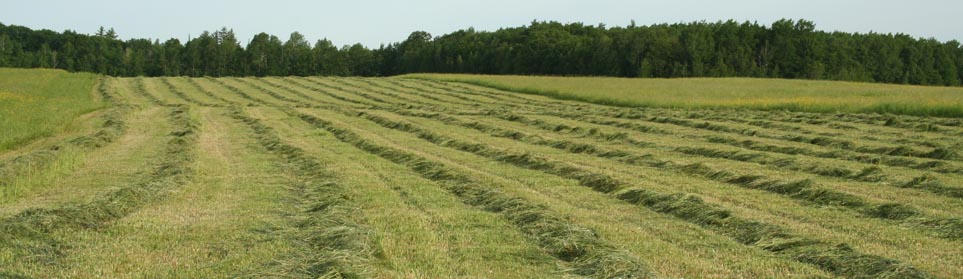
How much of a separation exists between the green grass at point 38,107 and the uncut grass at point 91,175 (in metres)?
2.61

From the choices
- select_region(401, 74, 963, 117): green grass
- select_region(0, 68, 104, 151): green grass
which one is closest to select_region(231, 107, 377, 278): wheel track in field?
select_region(0, 68, 104, 151): green grass

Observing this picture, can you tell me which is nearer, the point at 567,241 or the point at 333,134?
the point at 567,241

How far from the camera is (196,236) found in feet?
30.3

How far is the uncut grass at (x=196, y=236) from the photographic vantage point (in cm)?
767

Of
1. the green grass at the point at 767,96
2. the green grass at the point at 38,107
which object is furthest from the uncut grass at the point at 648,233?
the green grass at the point at 767,96

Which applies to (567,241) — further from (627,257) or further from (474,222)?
(474,222)

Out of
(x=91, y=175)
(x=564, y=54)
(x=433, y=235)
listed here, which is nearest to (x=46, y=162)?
(x=91, y=175)

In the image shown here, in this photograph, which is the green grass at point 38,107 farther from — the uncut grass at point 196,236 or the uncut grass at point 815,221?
the uncut grass at point 815,221

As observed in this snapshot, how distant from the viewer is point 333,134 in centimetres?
2523

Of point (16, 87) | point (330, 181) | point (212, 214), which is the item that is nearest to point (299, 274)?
point (212, 214)

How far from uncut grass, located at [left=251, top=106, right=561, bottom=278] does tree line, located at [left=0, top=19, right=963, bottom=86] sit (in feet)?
264

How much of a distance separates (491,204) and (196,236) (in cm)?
401

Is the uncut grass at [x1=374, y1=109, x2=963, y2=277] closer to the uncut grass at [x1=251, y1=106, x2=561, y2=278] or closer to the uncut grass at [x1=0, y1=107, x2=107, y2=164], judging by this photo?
the uncut grass at [x1=251, y1=106, x2=561, y2=278]

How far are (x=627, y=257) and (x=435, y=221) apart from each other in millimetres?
3166
